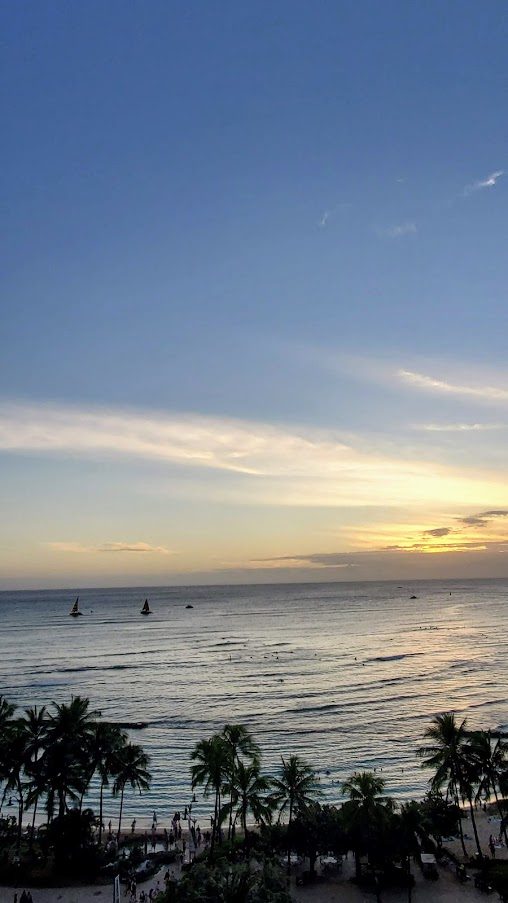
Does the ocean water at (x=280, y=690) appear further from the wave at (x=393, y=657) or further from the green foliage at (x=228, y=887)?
the green foliage at (x=228, y=887)

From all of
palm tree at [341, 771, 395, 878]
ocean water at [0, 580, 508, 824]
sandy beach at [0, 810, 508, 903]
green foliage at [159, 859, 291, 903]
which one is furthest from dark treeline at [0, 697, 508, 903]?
ocean water at [0, 580, 508, 824]

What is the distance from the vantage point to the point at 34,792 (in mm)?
41844

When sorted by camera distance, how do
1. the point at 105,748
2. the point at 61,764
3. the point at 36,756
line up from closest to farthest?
the point at 61,764 → the point at 36,756 → the point at 105,748

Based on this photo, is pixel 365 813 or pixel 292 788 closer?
pixel 365 813

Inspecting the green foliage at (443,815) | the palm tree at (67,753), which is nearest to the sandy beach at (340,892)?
the green foliage at (443,815)

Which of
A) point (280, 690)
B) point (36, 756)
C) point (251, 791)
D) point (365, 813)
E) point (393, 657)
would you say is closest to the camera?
point (365, 813)

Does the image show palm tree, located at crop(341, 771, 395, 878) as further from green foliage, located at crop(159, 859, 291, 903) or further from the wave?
the wave

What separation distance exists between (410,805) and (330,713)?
52.8 m

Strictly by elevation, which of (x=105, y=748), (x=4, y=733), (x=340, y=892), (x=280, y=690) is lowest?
(x=340, y=892)

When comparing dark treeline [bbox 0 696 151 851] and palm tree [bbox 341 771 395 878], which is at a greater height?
dark treeline [bbox 0 696 151 851]

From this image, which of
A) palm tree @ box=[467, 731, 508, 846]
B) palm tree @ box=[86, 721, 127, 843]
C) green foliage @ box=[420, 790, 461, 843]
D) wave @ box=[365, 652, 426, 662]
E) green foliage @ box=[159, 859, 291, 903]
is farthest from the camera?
wave @ box=[365, 652, 426, 662]

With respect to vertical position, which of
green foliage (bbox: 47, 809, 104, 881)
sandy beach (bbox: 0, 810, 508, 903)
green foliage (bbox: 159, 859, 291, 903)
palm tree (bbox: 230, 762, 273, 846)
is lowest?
sandy beach (bbox: 0, 810, 508, 903)

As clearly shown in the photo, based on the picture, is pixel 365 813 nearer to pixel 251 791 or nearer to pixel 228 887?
pixel 251 791

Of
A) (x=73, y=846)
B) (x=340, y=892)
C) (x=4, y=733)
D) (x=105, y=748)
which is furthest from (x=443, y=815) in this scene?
(x=4, y=733)
